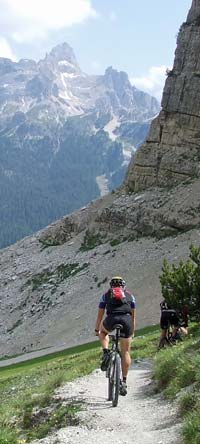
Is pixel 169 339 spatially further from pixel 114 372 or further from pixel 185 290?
pixel 114 372

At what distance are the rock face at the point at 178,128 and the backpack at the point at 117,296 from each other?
192 feet

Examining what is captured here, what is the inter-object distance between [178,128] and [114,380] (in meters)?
65.3

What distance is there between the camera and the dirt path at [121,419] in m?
11.6

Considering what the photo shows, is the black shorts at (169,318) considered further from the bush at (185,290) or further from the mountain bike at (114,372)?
the mountain bike at (114,372)

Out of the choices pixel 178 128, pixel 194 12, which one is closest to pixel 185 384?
pixel 178 128

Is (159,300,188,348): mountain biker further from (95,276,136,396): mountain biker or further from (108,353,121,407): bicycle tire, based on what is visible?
(108,353,121,407): bicycle tire

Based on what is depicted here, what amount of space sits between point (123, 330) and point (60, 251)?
204 ft

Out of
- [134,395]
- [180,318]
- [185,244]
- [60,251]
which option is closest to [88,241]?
[60,251]

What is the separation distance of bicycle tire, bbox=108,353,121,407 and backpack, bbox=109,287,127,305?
52.3 inches

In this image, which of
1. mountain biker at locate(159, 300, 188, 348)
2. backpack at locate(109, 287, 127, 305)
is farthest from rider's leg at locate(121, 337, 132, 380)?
mountain biker at locate(159, 300, 188, 348)

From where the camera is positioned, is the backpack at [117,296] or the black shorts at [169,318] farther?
the black shorts at [169,318]

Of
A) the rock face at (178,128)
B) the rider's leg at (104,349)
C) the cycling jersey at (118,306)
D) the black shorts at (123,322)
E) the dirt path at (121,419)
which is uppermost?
the rock face at (178,128)

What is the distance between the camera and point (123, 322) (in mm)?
15070

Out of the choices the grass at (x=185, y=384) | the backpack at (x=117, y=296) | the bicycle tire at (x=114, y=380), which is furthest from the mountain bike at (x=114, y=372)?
the grass at (x=185, y=384)
